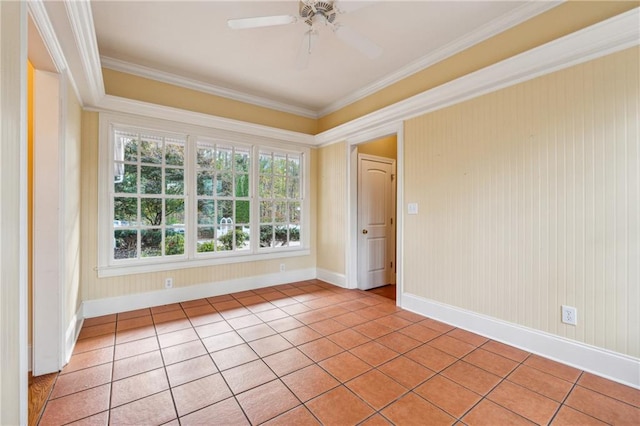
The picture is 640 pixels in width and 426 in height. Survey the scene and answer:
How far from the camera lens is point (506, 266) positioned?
259cm

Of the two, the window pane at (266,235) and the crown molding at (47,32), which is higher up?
the crown molding at (47,32)

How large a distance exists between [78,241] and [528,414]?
161 inches

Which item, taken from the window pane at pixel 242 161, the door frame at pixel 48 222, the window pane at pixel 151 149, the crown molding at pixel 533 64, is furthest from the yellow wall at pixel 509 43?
the door frame at pixel 48 222

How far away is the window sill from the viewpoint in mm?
3236

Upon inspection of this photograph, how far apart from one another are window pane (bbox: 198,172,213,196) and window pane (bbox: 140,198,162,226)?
0.52 metres

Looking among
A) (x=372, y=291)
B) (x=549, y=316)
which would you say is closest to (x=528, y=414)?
(x=549, y=316)

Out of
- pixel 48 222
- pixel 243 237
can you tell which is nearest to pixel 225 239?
pixel 243 237

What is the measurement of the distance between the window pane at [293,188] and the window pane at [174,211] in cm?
166

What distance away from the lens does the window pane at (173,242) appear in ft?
11.8

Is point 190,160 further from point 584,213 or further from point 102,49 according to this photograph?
point 584,213

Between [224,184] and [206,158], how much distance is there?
425mm

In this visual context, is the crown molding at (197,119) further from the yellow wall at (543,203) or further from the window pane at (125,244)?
the yellow wall at (543,203)

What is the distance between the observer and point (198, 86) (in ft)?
12.5

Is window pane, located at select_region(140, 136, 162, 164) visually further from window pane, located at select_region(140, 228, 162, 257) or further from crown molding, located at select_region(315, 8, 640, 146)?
crown molding, located at select_region(315, 8, 640, 146)
